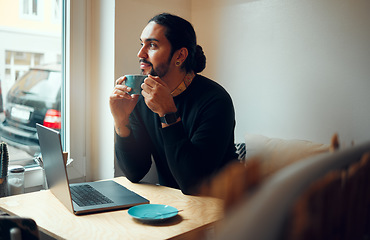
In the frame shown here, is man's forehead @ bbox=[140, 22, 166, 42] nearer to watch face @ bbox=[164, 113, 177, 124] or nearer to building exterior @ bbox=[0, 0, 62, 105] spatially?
watch face @ bbox=[164, 113, 177, 124]

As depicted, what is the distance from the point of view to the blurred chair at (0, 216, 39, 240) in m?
0.75

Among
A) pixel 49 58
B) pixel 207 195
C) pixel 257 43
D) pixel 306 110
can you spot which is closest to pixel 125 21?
pixel 49 58

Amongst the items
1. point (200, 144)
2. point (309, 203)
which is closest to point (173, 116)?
point (200, 144)

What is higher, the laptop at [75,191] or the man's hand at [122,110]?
the man's hand at [122,110]

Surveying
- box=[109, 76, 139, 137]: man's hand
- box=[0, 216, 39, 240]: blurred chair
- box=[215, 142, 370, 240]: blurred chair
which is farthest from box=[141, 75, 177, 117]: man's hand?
box=[215, 142, 370, 240]: blurred chair

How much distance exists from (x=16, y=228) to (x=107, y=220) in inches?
13.9

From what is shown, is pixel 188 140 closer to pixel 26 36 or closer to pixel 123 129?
pixel 123 129

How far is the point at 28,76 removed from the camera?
5.99 feet

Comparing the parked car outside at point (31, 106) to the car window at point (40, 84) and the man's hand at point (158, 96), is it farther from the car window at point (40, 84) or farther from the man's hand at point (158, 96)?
the man's hand at point (158, 96)

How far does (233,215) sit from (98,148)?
1.79m

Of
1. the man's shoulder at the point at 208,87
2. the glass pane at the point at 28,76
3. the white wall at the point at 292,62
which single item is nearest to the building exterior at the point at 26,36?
the glass pane at the point at 28,76

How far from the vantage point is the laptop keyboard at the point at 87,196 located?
1.21 meters

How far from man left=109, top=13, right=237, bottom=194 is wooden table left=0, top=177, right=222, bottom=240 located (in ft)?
0.45

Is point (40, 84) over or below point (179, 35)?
below
